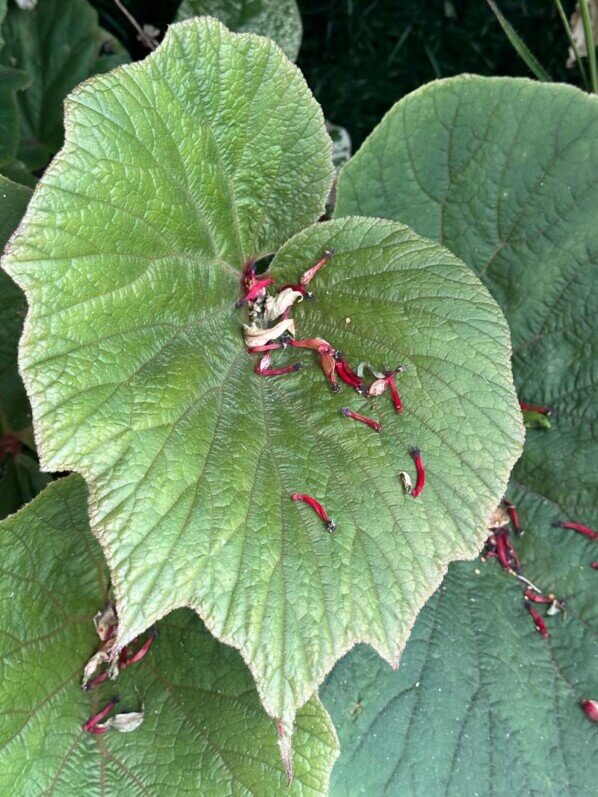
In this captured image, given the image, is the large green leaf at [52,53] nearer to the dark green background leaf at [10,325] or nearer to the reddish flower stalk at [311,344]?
the dark green background leaf at [10,325]

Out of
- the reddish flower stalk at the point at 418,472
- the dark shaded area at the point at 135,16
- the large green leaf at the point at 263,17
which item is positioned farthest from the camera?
the dark shaded area at the point at 135,16

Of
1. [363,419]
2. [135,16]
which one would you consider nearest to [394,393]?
[363,419]

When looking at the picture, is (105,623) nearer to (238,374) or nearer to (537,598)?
(238,374)

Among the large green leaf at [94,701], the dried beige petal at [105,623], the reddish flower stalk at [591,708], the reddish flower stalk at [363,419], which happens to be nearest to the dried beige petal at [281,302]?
the reddish flower stalk at [363,419]

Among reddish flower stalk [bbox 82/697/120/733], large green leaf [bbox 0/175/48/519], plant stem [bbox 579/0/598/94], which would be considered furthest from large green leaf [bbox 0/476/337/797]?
plant stem [bbox 579/0/598/94]

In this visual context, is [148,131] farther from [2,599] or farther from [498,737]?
[498,737]

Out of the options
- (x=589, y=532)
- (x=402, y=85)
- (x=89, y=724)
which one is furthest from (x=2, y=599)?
(x=402, y=85)
